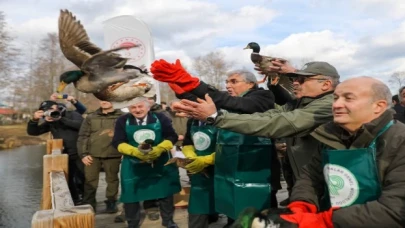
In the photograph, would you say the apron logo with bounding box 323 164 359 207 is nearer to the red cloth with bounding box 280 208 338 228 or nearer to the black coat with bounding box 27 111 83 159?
the red cloth with bounding box 280 208 338 228

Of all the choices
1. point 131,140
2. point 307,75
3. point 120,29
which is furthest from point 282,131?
point 120,29

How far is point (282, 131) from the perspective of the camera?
2592 millimetres

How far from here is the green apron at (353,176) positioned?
198cm

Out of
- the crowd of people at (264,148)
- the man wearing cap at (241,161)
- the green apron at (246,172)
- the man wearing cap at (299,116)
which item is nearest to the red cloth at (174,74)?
the crowd of people at (264,148)

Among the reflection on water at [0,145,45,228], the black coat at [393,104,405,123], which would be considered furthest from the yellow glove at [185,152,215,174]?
the reflection on water at [0,145,45,228]

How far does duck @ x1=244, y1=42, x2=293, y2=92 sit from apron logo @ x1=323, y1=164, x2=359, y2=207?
145 centimetres

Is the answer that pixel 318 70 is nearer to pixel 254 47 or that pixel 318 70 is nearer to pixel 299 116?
pixel 299 116

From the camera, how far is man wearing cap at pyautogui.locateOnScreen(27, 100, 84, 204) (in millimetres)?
6164

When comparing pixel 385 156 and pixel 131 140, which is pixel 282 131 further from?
pixel 131 140

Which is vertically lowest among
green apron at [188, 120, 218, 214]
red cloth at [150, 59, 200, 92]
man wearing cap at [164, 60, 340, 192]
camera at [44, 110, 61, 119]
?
green apron at [188, 120, 218, 214]

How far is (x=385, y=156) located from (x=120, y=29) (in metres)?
4.56

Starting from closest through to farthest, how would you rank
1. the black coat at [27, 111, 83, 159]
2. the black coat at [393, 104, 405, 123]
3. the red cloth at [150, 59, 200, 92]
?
the red cloth at [150, 59, 200, 92] < the black coat at [393, 104, 405, 123] < the black coat at [27, 111, 83, 159]

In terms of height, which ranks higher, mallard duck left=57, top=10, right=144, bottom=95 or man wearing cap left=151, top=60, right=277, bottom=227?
mallard duck left=57, top=10, right=144, bottom=95

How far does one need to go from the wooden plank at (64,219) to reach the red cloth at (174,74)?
49.7 inches
